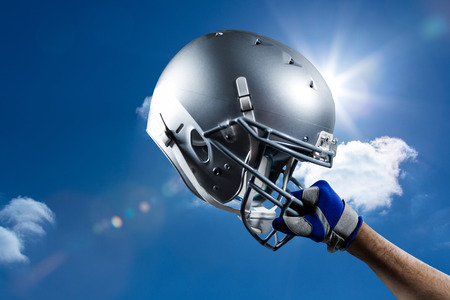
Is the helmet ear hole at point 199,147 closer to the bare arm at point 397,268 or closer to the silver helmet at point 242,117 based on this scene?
the silver helmet at point 242,117

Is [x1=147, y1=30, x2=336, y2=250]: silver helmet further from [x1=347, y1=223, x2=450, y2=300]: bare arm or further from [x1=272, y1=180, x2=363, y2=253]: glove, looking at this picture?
[x1=347, y1=223, x2=450, y2=300]: bare arm

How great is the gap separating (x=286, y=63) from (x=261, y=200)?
3.12ft

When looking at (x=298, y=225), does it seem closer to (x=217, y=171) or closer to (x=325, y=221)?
(x=325, y=221)

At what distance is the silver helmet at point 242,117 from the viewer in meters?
2.34

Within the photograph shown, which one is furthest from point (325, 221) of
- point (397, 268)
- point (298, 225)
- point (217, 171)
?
point (217, 171)

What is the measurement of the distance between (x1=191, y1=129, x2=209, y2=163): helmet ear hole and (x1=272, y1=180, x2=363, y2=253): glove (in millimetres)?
613

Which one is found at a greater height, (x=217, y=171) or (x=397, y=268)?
(x=217, y=171)

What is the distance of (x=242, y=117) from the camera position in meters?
2.26

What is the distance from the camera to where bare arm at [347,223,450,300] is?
2.25m

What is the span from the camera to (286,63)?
253 cm

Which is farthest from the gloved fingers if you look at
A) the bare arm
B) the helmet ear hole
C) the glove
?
the helmet ear hole

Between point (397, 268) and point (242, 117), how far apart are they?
121 cm

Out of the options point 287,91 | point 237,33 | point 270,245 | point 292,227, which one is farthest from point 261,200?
point 237,33

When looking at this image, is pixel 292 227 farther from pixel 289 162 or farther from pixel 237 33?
pixel 237 33
